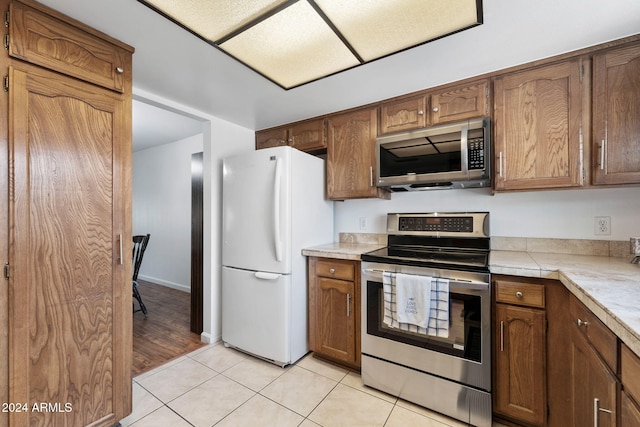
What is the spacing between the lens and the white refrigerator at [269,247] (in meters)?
A: 2.14

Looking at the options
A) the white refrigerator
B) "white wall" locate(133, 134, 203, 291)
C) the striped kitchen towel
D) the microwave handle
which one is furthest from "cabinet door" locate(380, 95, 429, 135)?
"white wall" locate(133, 134, 203, 291)

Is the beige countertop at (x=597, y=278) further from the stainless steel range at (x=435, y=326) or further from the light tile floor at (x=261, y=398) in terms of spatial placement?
the light tile floor at (x=261, y=398)

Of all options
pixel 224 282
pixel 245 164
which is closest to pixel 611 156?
pixel 245 164

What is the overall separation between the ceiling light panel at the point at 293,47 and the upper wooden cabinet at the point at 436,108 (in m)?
0.65

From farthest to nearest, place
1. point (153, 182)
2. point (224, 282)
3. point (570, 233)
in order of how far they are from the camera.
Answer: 1. point (153, 182)
2. point (224, 282)
3. point (570, 233)

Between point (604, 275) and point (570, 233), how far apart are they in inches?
28.0

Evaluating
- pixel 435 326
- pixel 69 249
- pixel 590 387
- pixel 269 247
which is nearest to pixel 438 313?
pixel 435 326

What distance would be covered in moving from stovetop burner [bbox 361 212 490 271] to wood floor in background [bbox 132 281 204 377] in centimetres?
194

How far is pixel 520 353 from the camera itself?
1477mm

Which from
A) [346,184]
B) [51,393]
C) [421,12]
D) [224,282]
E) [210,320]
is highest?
[421,12]

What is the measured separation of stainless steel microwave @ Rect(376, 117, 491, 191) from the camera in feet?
5.96

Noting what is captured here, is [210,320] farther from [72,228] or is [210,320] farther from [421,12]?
[421,12]

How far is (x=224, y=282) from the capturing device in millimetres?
2492

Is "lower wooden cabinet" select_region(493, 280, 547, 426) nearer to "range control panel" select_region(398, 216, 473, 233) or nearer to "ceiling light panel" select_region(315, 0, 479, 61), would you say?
"range control panel" select_region(398, 216, 473, 233)
